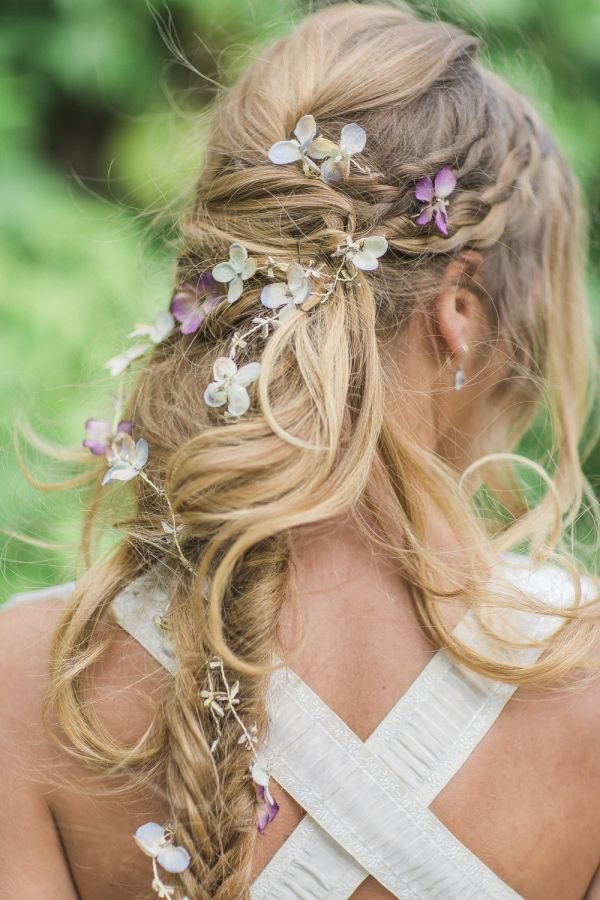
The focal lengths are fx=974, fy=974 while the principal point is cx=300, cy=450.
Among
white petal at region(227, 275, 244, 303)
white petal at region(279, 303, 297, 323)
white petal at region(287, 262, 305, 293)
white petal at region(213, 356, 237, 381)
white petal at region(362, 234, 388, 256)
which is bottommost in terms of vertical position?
white petal at region(213, 356, 237, 381)

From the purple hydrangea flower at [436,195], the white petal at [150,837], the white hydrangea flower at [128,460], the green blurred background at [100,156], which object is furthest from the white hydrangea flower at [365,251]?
the white petal at [150,837]

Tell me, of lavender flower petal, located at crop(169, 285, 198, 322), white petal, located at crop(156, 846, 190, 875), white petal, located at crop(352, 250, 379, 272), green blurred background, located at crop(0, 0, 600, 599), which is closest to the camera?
white petal, located at crop(156, 846, 190, 875)

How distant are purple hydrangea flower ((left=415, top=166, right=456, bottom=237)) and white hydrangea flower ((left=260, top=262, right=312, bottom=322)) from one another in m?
0.21

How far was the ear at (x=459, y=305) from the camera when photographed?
57.6 inches

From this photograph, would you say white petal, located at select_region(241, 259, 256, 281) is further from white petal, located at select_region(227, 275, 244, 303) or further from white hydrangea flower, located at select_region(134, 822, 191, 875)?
white hydrangea flower, located at select_region(134, 822, 191, 875)

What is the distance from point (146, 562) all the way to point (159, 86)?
211cm

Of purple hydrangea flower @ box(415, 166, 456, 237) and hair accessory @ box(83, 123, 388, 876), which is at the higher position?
purple hydrangea flower @ box(415, 166, 456, 237)

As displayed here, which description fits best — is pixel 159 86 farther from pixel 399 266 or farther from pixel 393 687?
pixel 393 687

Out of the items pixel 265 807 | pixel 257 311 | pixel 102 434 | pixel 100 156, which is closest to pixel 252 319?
pixel 257 311

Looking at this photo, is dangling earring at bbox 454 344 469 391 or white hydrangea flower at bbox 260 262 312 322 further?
dangling earring at bbox 454 344 469 391

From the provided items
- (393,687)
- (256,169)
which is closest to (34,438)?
(256,169)

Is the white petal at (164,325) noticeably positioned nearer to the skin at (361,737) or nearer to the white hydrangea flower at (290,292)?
the white hydrangea flower at (290,292)

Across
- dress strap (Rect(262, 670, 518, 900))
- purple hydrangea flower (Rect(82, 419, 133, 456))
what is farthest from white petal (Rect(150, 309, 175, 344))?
dress strap (Rect(262, 670, 518, 900))

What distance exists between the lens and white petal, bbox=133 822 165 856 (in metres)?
1.23
